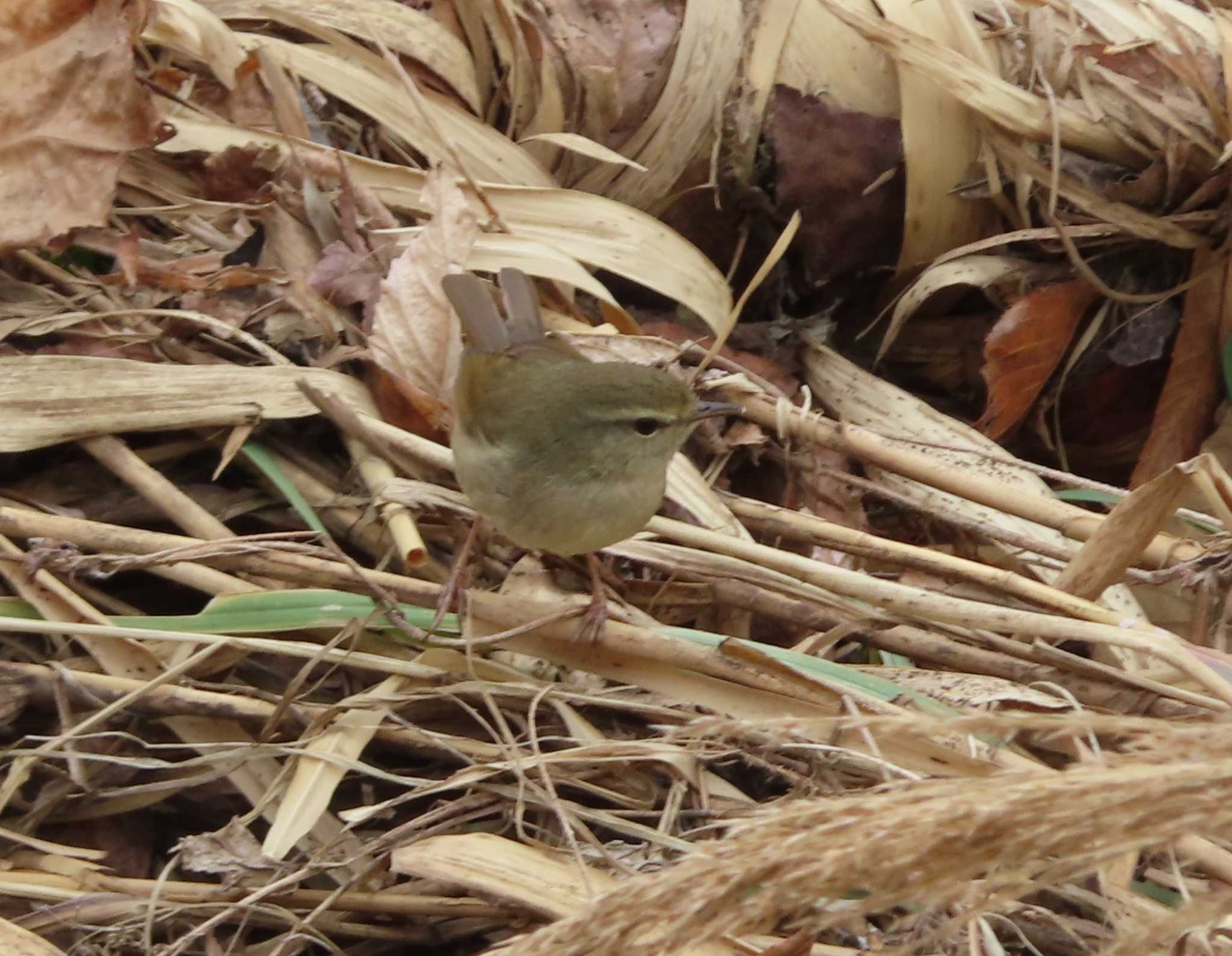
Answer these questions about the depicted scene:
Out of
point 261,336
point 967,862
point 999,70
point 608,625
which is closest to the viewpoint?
point 967,862

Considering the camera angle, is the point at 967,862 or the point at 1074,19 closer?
the point at 967,862

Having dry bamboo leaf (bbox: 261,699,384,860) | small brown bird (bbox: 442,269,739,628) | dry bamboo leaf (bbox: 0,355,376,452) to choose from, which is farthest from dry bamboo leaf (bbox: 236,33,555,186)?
dry bamboo leaf (bbox: 261,699,384,860)

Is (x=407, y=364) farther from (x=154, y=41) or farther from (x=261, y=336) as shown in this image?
(x=154, y=41)

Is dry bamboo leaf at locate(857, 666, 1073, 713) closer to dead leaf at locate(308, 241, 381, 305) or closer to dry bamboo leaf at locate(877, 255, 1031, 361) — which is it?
dry bamboo leaf at locate(877, 255, 1031, 361)

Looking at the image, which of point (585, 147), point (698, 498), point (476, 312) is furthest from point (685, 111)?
point (698, 498)

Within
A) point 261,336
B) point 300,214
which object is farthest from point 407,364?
point 300,214

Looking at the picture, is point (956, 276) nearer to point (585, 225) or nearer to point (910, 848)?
point (585, 225)
